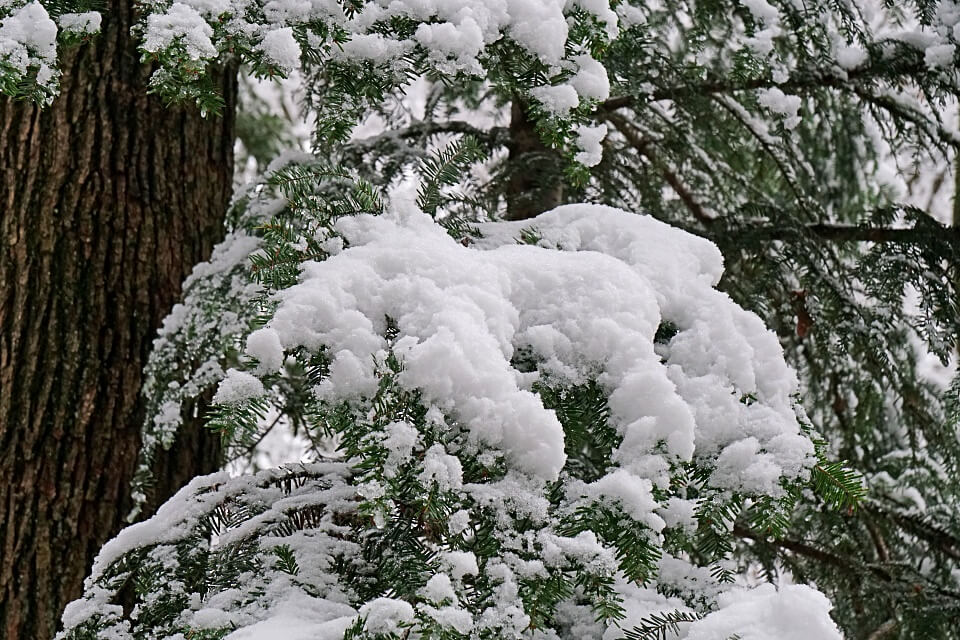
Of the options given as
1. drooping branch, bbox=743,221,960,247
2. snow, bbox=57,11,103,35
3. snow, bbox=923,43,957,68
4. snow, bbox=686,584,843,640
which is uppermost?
snow, bbox=923,43,957,68

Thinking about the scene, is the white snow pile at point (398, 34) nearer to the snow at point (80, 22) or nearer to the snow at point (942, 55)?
the snow at point (80, 22)

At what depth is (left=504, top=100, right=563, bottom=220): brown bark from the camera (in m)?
2.45

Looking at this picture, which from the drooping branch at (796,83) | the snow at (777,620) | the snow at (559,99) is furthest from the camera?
the drooping branch at (796,83)

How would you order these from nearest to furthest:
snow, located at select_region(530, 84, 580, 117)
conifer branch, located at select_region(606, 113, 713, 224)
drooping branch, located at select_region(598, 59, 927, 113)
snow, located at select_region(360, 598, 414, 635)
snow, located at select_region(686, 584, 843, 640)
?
snow, located at select_region(360, 598, 414, 635), snow, located at select_region(686, 584, 843, 640), snow, located at select_region(530, 84, 580, 117), drooping branch, located at select_region(598, 59, 927, 113), conifer branch, located at select_region(606, 113, 713, 224)

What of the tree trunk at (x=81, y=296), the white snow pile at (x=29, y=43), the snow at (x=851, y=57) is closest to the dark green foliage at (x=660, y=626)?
the white snow pile at (x=29, y=43)

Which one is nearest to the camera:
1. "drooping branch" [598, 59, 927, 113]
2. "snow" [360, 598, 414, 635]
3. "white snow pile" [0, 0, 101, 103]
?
"snow" [360, 598, 414, 635]

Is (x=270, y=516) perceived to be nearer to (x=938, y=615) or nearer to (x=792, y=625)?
(x=792, y=625)

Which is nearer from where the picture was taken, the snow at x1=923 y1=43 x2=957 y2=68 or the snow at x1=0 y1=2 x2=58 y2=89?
the snow at x1=0 y1=2 x2=58 y2=89

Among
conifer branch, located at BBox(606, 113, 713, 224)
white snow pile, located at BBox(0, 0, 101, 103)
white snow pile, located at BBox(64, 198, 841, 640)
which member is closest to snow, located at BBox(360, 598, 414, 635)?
white snow pile, located at BBox(64, 198, 841, 640)

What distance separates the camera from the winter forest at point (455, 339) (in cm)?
102

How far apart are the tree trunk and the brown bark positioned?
102 cm

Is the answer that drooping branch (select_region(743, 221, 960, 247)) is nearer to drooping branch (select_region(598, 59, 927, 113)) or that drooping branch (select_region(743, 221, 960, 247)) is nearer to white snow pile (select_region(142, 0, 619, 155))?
drooping branch (select_region(598, 59, 927, 113))

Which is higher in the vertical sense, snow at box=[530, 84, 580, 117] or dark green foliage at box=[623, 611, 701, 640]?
snow at box=[530, 84, 580, 117]

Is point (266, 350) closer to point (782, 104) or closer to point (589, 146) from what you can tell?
point (589, 146)
